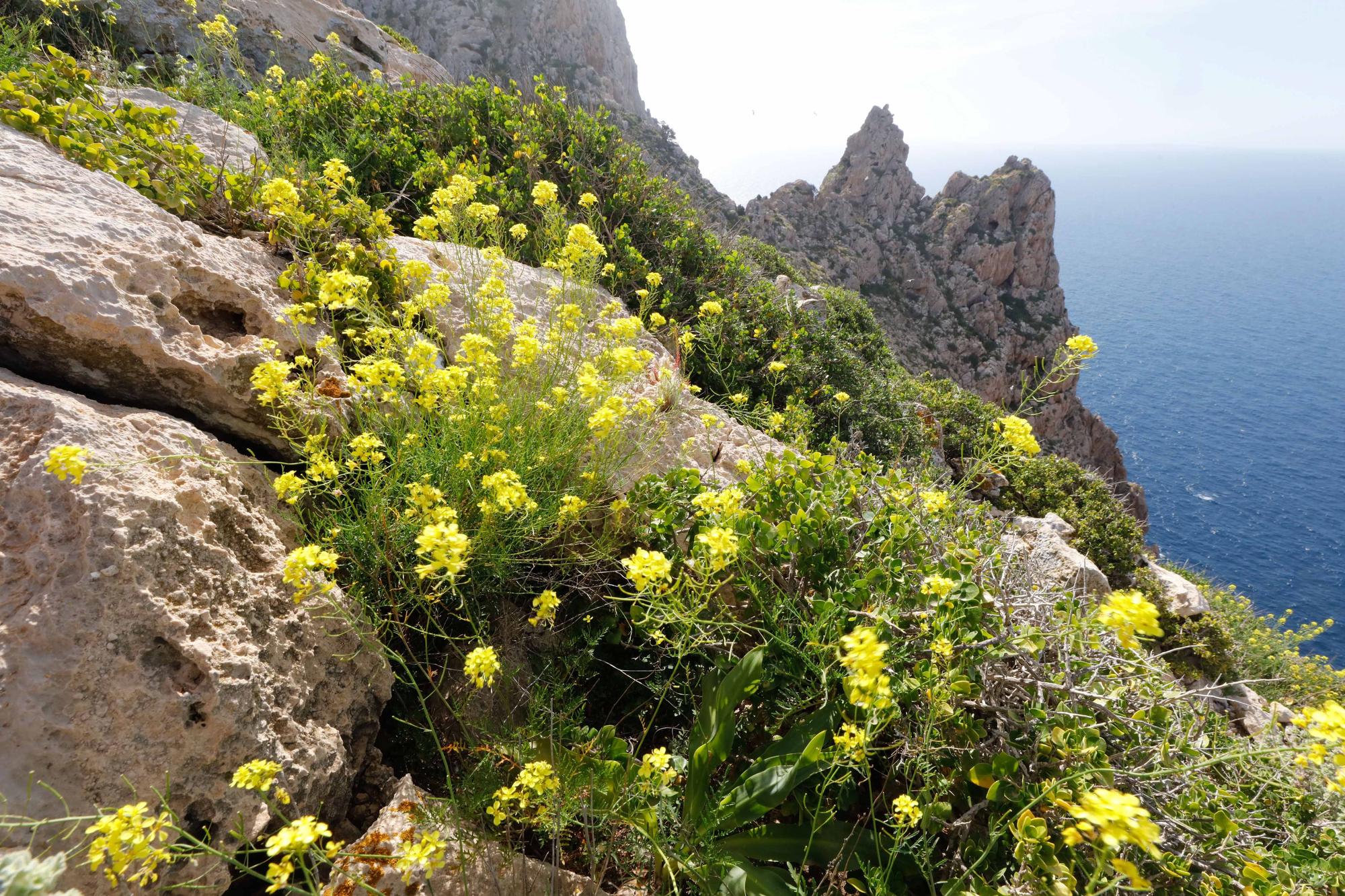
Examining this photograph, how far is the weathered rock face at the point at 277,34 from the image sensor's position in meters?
6.76

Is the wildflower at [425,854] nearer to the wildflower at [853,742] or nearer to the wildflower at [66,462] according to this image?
the wildflower at [853,742]

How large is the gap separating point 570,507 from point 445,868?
134 cm

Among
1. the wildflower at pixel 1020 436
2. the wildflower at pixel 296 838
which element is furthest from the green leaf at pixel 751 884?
the wildflower at pixel 1020 436

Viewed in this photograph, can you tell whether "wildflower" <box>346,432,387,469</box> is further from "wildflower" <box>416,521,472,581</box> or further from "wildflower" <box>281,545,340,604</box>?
"wildflower" <box>416,521,472,581</box>

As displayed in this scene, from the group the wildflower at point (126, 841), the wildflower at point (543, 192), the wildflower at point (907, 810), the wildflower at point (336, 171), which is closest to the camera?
the wildflower at point (126, 841)

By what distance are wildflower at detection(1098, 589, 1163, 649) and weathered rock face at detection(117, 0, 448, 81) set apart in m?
8.05

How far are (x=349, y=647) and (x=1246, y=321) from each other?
151m

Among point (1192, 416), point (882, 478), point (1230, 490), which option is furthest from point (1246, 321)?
point (882, 478)

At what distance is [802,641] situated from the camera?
262 cm

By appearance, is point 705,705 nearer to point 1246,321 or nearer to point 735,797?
point 735,797

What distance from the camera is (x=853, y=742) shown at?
1910 millimetres

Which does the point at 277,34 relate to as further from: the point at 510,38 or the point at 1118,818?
the point at 510,38

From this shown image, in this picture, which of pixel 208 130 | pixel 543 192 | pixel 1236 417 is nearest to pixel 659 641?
pixel 543 192

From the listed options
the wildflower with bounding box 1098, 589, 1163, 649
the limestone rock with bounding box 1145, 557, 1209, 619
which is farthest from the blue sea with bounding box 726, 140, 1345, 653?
the wildflower with bounding box 1098, 589, 1163, 649
